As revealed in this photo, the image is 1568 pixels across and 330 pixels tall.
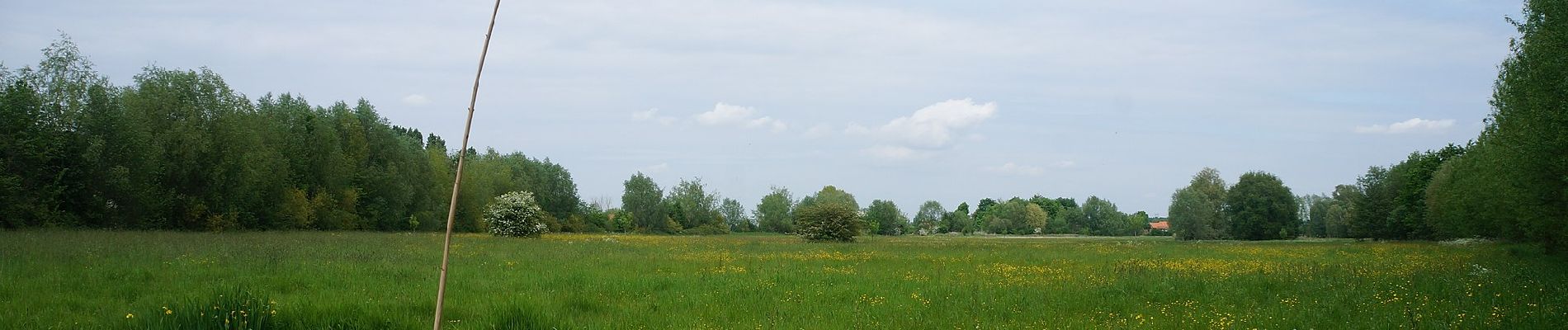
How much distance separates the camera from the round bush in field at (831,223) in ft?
163

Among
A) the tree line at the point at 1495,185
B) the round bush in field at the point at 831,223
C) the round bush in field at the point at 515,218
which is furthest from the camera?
the round bush in field at the point at 831,223

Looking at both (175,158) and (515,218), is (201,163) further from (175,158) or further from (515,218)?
(515,218)

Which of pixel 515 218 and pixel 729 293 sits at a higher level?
pixel 515 218

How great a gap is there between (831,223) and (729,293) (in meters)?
35.2

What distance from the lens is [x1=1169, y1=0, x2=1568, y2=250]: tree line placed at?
19594mm

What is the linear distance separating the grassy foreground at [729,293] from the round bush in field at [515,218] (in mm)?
24278

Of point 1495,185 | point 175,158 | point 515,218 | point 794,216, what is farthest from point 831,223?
point 794,216

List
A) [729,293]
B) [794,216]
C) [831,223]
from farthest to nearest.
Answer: [794,216]
[831,223]
[729,293]

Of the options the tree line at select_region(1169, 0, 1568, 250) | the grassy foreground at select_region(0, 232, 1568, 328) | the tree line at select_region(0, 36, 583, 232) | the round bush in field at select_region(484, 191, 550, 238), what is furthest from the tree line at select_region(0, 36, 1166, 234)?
the tree line at select_region(1169, 0, 1568, 250)

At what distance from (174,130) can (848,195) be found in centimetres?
10630

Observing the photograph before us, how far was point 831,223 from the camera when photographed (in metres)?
49.8

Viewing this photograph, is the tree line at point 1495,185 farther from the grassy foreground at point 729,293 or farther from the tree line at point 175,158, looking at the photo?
the tree line at point 175,158

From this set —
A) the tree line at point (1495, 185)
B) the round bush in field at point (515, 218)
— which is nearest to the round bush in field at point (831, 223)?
the round bush in field at point (515, 218)

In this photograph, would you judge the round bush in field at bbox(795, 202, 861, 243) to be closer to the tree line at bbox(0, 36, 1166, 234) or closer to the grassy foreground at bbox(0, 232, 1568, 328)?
the tree line at bbox(0, 36, 1166, 234)
